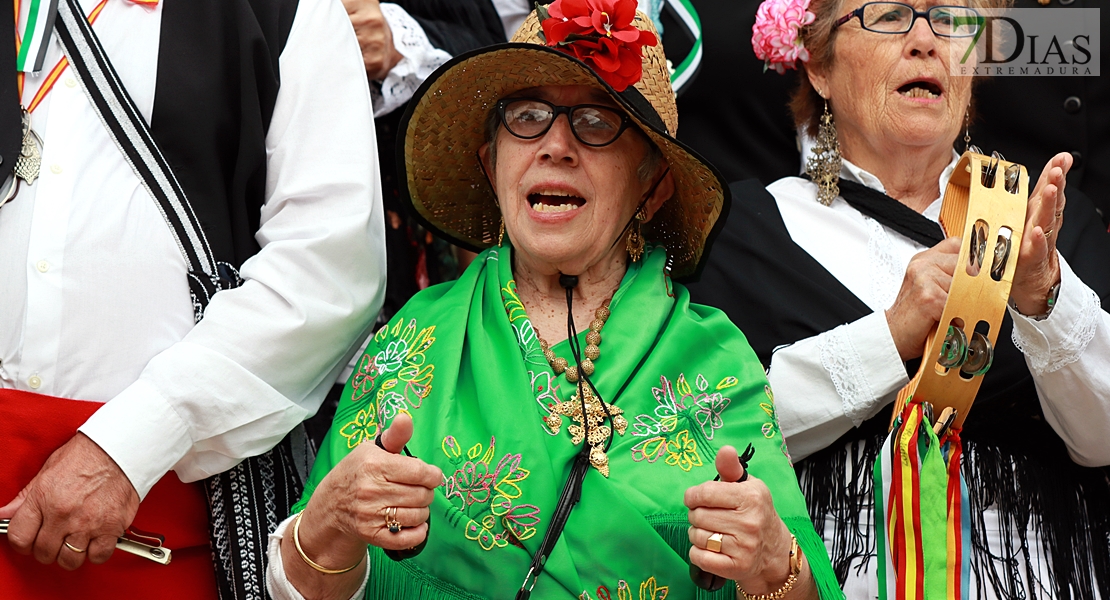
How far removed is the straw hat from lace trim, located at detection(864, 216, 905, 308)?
0.62m

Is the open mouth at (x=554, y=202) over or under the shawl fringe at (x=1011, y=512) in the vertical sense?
over

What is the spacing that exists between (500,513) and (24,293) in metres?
1.11

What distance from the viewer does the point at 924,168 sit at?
3844 mm

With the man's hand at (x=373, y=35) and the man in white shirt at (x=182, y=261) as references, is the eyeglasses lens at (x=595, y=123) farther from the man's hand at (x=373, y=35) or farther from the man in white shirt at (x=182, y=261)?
the man's hand at (x=373, y=35)

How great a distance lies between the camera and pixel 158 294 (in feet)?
9.05

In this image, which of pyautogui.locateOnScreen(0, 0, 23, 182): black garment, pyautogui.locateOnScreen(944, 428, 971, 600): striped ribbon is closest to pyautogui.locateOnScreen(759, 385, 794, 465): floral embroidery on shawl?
pyautogui.locateOnScreen(944, 428, 971, 600): striped ribbon

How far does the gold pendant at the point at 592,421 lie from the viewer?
272 centimetres

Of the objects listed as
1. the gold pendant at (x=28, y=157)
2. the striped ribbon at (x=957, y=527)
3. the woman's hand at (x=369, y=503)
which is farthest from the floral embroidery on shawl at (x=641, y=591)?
the gold pendant at (x=28, y=157)

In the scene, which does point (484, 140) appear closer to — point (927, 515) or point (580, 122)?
point (580, 122)

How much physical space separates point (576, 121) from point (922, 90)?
136cm

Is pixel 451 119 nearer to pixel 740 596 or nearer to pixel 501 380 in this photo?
pixel 501 380

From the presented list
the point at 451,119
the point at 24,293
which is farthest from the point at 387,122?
the point at 24,293

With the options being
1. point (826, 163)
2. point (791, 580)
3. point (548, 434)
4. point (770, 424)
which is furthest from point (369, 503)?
point (826, 163)

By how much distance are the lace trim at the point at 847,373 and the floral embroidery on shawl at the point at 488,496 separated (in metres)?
0.94
